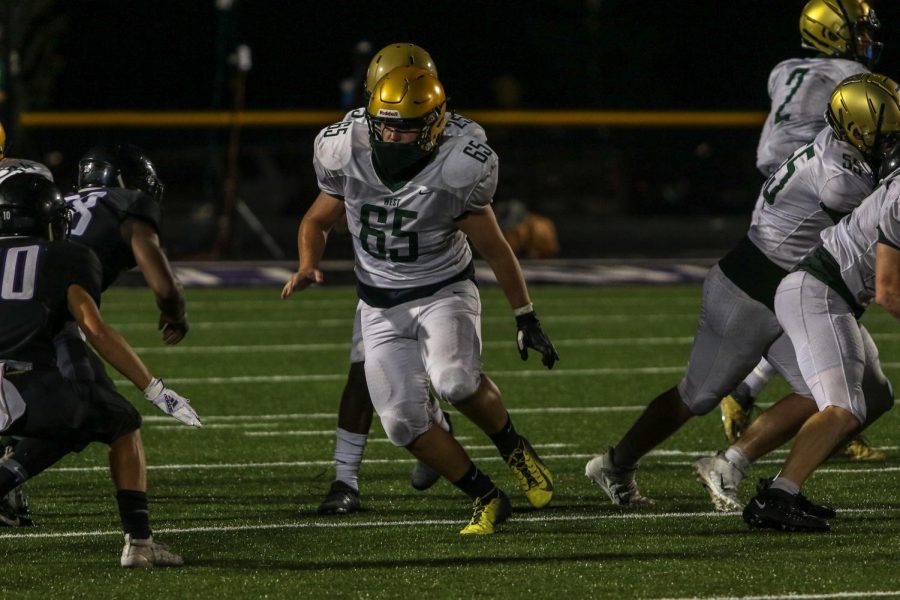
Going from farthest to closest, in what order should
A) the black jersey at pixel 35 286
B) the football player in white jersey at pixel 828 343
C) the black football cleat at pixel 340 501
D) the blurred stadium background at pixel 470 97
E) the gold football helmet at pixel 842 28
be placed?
the blurred stadium background at pixel 470 97 < the gold football helmet at pixel 842 28 < the black football cleat at pixel 340 501 < the football player in white jersey at pixel 828 343 < the black jersey at pixel 35 286

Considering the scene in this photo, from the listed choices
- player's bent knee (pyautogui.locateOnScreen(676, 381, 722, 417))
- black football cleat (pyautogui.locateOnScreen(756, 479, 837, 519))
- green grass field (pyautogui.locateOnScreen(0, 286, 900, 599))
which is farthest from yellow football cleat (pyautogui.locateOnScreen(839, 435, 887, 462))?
player's bent knee (pyautogui.locateOnScreen(676, 381, 722, 417))

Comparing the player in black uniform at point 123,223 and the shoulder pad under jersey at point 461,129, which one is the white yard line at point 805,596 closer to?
the shoulder pad under jersey at point 461,129

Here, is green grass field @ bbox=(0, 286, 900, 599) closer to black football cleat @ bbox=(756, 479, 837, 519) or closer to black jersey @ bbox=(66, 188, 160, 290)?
black football cleat @ bbox=(756, 479, 837, 519)

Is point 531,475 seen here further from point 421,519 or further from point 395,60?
point 395,60

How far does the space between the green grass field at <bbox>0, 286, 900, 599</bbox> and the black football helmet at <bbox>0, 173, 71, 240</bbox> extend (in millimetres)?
987

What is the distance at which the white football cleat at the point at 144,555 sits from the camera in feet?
16.4

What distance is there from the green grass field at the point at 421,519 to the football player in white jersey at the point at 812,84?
268 mm

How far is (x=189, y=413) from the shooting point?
4867 millimetres

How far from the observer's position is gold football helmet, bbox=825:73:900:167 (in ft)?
18.1

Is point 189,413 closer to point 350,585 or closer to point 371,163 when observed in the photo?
point 350,585

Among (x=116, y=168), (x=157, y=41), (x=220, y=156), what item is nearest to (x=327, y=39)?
(x=157, y=41)

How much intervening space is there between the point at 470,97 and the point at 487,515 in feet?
105

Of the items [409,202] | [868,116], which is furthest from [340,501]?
[868,116]

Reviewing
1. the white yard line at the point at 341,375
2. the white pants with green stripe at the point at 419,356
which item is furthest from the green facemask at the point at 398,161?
the white yard line at the point at 341,375
